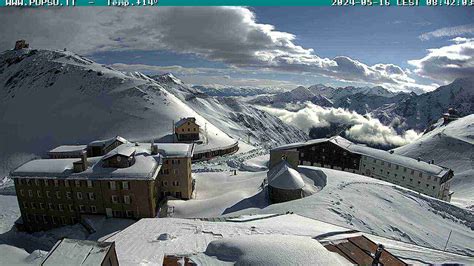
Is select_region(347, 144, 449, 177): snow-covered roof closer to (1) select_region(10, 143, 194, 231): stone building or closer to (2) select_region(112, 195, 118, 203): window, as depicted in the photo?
(1) select_region(10, 143, 194, 231): stone building

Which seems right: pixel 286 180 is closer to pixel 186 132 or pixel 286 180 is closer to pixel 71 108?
pixel 186 132

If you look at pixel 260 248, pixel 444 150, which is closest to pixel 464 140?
pixel 444 150

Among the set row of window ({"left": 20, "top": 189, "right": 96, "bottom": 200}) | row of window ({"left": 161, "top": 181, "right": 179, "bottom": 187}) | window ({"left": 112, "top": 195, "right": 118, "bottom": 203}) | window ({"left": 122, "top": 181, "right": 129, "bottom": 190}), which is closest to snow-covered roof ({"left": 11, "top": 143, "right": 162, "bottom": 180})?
window ({"left": 122, "top": 181, "right": 129, "bottom": 190})

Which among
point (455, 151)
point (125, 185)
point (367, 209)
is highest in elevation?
point (125, 185)

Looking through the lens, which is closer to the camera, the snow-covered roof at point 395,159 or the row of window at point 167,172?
the row of window at point 167,172

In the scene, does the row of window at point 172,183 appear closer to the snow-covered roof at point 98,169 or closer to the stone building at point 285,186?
the snow-covered roof at point 98,169

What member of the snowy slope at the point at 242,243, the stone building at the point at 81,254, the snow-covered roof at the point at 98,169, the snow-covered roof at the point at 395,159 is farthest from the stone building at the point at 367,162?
the stone building at the point at 81,254

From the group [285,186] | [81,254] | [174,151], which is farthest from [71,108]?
[81,254]
